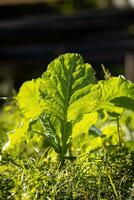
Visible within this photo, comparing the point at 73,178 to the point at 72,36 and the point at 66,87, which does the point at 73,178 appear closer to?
the point at 66,87

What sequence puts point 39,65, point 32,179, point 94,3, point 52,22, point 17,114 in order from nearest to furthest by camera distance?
point 32,179 → point 17,114 → point 52,22 → point 39,65 → point 94,3

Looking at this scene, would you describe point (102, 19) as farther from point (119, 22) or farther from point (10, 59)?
point (10, 59)

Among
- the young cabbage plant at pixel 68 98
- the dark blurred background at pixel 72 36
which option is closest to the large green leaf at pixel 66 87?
the young cabbage plant at pixel 68 98

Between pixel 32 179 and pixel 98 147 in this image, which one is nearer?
pixel 32 179

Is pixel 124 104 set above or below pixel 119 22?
below

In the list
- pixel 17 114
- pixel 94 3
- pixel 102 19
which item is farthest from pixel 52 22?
pixel 17 114

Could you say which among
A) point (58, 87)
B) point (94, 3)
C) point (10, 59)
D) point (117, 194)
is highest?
point (94, 3)

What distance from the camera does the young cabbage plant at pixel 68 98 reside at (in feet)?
4.42

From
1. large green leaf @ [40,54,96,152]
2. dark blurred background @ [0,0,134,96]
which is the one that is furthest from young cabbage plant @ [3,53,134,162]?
dark blurred background @ [0,0,134,96]

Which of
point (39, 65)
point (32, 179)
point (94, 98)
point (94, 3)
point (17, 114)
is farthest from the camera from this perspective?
point (94, 3)

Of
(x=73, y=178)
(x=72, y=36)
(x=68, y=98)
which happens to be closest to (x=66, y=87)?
(x=68, y=98)

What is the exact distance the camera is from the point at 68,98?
4.48ft

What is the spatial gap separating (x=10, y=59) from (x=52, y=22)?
780mm

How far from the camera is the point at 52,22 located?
8.12 metres
